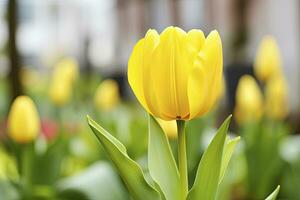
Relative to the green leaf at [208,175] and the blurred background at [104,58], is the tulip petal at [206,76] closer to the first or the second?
the green leaf at [208,175]

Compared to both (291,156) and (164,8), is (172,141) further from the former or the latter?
(164,8)

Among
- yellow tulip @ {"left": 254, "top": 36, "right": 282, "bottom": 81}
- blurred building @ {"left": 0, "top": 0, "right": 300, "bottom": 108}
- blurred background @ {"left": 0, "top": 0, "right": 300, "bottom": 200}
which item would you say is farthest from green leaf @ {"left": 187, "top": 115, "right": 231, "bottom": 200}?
blurred building @ {"left": 0, "top": 0, "right": 300, "bottom": 108}

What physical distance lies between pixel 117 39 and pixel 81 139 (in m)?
14.9

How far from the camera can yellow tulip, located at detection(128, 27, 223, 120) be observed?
646 millimetres

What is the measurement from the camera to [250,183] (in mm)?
1607

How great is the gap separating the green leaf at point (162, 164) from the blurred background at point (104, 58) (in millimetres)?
510

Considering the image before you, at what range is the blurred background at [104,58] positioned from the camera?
5.69 ft

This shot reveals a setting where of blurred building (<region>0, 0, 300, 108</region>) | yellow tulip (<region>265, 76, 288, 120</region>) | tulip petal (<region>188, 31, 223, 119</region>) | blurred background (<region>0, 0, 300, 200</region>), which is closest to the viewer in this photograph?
tulip petal (<region>188, 31, 223, 119</region>)

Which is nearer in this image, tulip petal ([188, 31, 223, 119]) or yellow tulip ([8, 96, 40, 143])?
tulip petal ([188, 31, 223, 119])

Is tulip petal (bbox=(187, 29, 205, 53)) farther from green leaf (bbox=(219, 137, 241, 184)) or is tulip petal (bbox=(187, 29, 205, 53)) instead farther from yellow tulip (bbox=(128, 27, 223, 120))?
green leaf (bbox=(219, 137, 241, 184))

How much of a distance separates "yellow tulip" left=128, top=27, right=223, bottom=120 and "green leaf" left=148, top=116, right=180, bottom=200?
0.19 feet

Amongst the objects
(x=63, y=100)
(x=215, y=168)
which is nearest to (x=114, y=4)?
(x=63, y=100)

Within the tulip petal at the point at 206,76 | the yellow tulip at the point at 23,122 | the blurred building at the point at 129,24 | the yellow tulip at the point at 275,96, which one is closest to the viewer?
the tulip petal at the point at 206,76

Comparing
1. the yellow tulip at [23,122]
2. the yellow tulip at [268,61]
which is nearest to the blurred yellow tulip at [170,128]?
the yellow tulip at [23,122]
